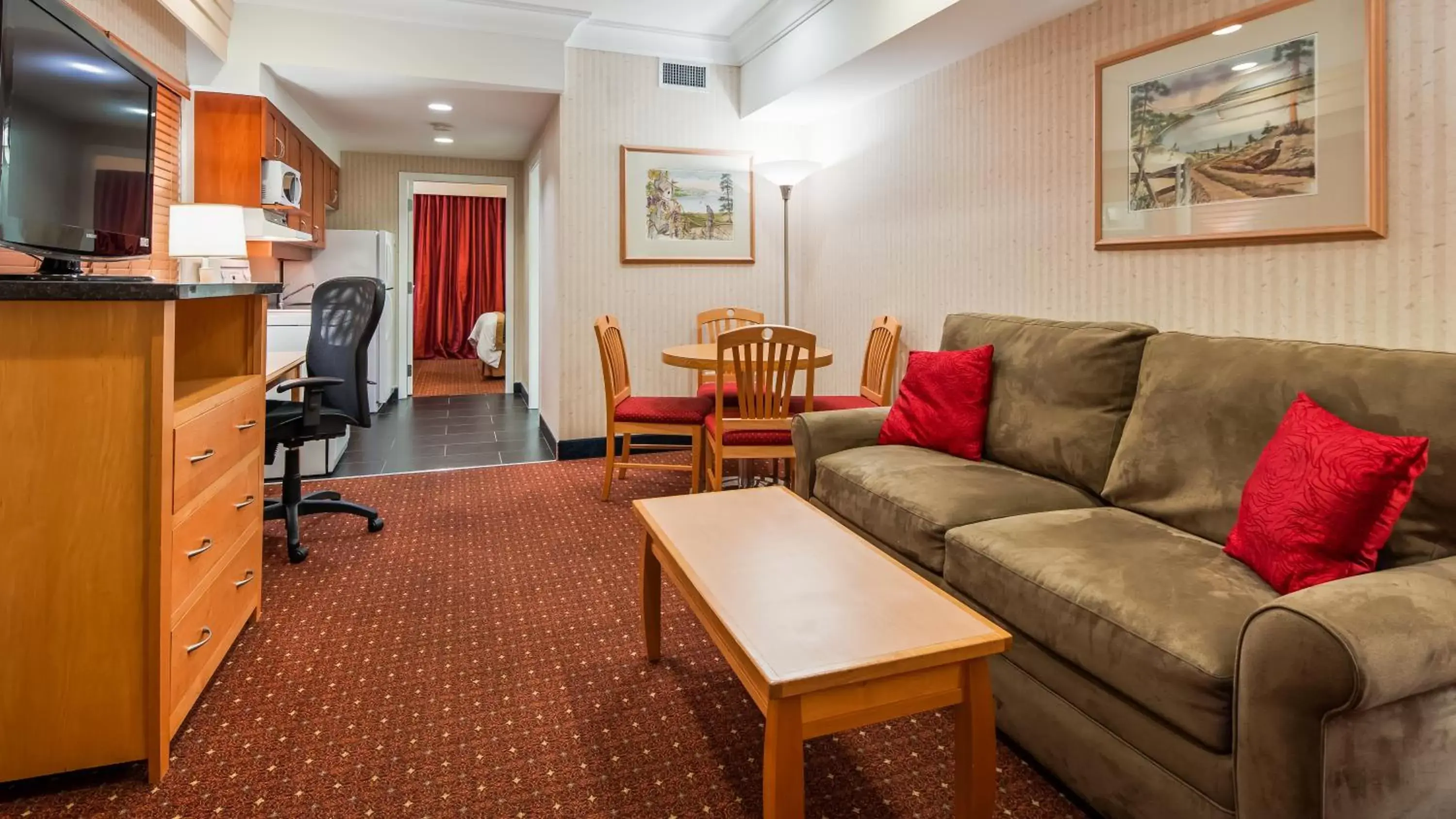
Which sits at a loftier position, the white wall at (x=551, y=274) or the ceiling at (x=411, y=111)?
the ceiling at (x=411, y=111)

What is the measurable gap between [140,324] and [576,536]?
2.02 m

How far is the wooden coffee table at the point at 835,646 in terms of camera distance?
48.6 inches

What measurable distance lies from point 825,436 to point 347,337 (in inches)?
82.8

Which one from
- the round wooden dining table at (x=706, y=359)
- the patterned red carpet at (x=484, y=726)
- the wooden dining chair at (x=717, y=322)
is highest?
the wooden dining chair at (x=717, y=322)

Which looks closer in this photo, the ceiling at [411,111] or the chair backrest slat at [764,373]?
the chair backrest slat at [764,373]

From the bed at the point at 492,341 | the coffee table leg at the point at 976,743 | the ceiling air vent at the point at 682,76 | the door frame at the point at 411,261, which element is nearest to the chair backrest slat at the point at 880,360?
the ceiling air vent at the point at 682,76

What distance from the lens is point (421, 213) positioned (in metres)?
10.1

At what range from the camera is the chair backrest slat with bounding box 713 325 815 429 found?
3270mm

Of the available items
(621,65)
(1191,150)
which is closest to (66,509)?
(1191,150)

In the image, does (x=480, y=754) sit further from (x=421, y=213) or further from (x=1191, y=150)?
(x=421, y=213)

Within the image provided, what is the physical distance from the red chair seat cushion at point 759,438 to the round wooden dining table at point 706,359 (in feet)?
1.00

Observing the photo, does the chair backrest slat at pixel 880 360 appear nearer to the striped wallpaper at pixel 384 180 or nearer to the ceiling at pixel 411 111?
the ceiling at pixel 411 111

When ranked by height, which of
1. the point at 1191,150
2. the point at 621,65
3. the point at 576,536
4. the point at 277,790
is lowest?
the point at 277,790

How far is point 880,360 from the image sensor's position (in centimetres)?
418
